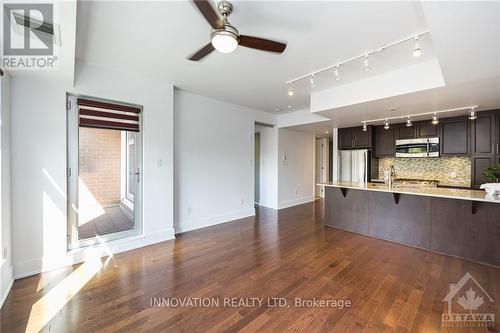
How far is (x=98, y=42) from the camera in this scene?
8.02 ft

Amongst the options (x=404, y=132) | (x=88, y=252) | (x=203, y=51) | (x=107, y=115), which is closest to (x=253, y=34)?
(x=203, y=51)

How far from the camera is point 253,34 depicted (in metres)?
2.26

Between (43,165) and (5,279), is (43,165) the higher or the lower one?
the higher one

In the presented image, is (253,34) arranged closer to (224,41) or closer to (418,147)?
(224,41)

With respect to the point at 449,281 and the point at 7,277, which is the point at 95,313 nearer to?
the point at 7,277

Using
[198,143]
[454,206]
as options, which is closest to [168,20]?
[198,143]

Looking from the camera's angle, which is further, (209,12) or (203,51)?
(203,51)

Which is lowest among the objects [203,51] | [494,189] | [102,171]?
[494,189]

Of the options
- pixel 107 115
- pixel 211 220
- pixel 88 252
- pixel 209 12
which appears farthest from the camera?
pixel 211 220

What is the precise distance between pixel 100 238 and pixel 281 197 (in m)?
4.36

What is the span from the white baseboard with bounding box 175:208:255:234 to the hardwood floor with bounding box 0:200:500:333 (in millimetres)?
A: 513

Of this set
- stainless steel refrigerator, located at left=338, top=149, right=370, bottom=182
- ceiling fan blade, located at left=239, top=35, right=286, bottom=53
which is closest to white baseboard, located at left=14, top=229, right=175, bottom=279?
ceiling fan blade, located at left=239, top=35, right=286, bottom=53

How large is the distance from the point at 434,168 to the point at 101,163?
633 centimetres

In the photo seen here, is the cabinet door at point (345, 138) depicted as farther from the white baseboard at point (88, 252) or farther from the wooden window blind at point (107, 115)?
the wooden window blind at point (107, 115)
